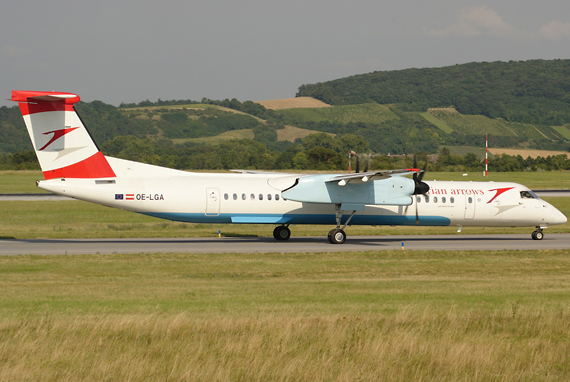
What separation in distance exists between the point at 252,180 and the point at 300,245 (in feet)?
13.1

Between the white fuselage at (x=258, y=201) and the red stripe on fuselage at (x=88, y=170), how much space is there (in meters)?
0.25

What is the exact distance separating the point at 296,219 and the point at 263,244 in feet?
6.88

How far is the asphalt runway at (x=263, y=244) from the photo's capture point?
955 inches

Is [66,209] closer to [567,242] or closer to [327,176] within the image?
[327,176]

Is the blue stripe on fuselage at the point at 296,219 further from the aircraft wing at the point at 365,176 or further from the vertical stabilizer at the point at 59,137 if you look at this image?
the vertical stabilizer at the point at 59,137

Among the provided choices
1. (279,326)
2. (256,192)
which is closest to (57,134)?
(256,192)

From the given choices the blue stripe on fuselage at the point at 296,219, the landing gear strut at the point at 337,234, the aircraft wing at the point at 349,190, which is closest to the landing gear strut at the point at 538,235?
the blue stripe on fuselage at the point at 296,219

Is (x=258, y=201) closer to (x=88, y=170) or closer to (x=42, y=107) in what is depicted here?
(x=88, y=170)

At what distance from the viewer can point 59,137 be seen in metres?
24.2

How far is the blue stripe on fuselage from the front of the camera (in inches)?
1038

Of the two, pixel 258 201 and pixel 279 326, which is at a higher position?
pixel 258 201

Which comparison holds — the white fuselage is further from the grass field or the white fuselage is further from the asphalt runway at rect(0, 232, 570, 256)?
the grass field

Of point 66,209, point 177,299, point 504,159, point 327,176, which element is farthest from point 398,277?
point 504,159

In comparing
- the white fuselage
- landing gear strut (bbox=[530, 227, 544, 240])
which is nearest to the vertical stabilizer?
the white fuselage
